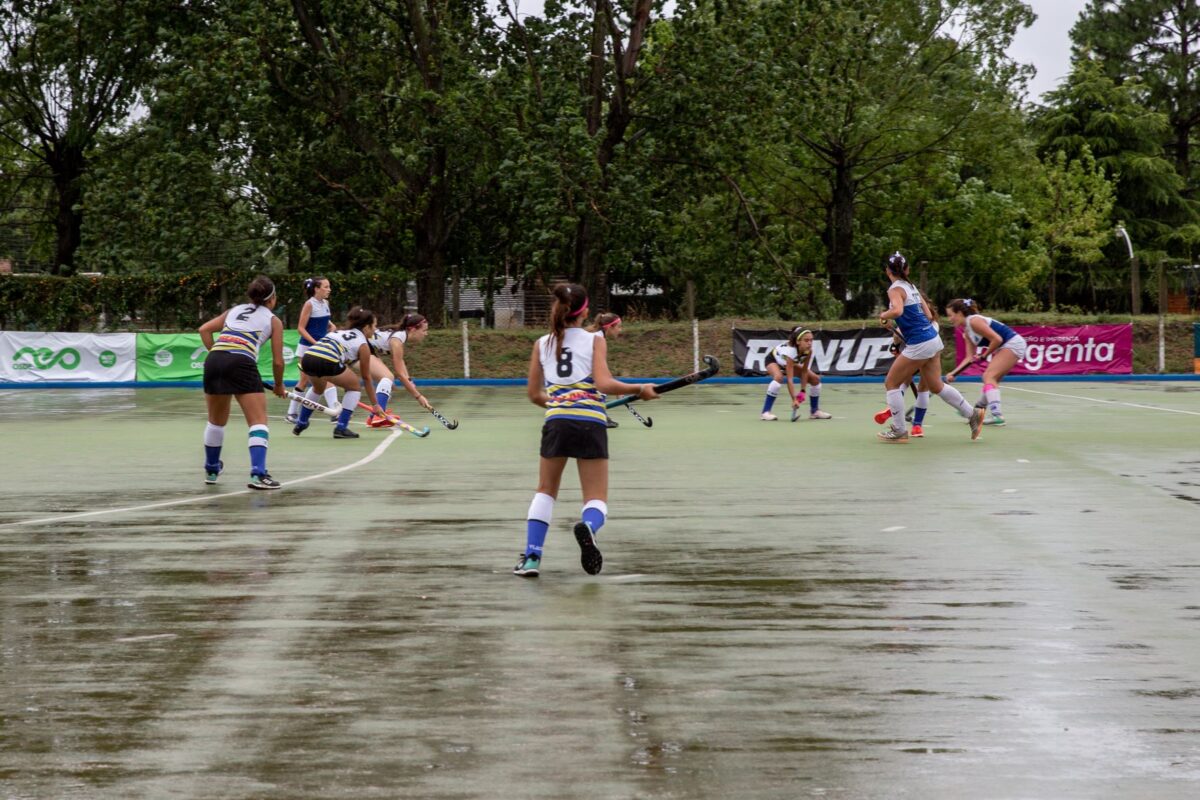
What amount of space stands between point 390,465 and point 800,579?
7.76 metres

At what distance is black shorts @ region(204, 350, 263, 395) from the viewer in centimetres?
1337

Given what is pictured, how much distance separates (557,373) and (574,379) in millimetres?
106

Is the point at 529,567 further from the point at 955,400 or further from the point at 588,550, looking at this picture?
the point at 955,400

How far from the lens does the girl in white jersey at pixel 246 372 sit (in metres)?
13.3

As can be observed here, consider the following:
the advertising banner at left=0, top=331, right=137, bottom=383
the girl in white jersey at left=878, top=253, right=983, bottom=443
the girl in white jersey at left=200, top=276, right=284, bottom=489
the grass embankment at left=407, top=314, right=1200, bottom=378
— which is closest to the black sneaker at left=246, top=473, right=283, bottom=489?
the girl in white jersey at left=200, top=276, right=284, bottom=489

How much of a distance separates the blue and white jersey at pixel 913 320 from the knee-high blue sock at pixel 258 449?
7.66 m

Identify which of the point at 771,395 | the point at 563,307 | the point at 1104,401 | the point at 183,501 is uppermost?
the point at 563,307

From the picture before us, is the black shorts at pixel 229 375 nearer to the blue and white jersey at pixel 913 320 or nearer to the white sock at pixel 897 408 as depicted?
the white sock at pixel 897 408

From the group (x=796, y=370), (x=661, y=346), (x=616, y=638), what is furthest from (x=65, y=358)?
(x=616, y=638)

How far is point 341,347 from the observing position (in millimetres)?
19578

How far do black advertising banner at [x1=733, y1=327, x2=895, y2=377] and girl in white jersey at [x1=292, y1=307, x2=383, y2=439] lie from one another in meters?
19.1

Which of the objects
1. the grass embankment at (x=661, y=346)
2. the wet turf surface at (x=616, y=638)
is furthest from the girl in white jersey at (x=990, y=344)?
the grass embankment at (x=661, y=346)

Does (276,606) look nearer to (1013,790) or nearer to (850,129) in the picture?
(1013,790)

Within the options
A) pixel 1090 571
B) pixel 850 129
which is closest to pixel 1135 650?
pixel 1090 571
